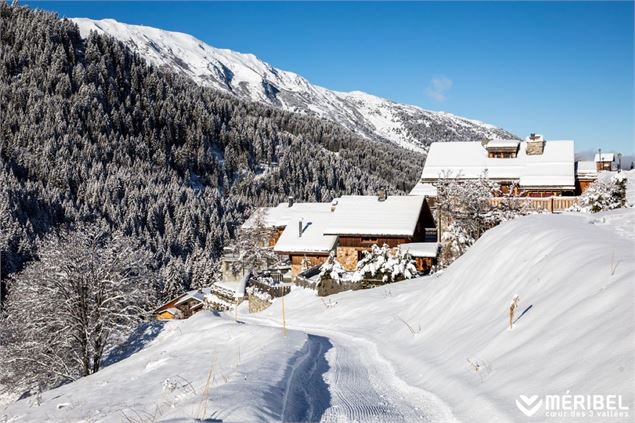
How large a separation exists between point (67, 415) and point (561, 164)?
38804 millimetres

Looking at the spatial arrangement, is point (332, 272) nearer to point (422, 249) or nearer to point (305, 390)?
point (422, 249)

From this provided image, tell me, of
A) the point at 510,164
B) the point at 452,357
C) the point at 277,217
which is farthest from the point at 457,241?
the point at 277,217

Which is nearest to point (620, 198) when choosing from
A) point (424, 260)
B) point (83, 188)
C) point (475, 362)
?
point (424, 260)

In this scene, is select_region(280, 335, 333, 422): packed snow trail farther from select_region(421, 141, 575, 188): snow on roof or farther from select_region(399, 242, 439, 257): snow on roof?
select_region(421, 141, 575, 188): snow on roof

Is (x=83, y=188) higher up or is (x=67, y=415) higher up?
(x=83, y=188)

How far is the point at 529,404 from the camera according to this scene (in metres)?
5.99

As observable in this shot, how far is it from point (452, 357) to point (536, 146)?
122ft

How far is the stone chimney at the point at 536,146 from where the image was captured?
136 ft

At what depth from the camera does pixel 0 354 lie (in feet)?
108

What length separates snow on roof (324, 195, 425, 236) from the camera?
131 ft

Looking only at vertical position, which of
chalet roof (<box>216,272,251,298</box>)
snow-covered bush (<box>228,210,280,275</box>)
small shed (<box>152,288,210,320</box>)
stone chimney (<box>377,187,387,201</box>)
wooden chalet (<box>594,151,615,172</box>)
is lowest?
small shed (<box>152,288,210,320</box>)

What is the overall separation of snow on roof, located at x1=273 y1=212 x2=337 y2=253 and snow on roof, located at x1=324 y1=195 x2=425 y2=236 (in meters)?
4.59

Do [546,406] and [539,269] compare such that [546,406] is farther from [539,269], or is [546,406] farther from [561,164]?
[561,164]

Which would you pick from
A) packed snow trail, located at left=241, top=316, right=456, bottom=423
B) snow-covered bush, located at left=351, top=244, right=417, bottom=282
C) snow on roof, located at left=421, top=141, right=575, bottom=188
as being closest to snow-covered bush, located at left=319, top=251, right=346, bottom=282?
snow-covered bush, located at left=351, top=244, right=417, bottom=282
